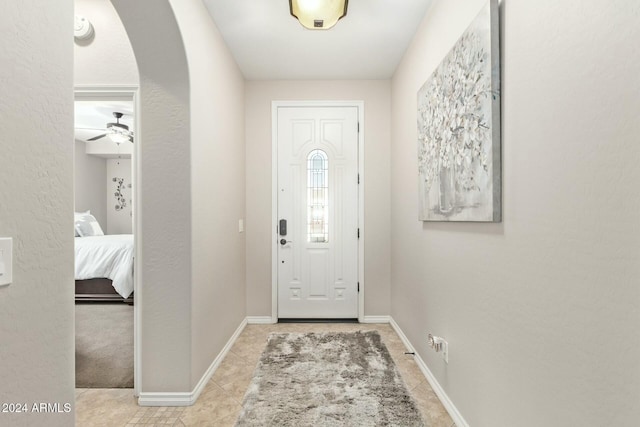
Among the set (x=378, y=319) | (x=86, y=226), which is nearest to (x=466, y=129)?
(x=378, y=319)

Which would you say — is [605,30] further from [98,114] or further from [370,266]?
[98,114]

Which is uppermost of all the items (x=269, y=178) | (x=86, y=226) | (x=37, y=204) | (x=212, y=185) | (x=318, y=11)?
(x=318, y=11)

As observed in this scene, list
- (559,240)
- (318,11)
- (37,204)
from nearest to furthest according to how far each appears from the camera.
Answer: (37,204), (559,240), (318,11)

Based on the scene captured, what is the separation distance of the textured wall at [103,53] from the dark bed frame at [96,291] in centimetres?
261

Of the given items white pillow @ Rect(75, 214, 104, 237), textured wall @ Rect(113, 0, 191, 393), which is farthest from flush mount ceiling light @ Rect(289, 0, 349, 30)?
white pillow @ Rect(75, 214, 104, 237)

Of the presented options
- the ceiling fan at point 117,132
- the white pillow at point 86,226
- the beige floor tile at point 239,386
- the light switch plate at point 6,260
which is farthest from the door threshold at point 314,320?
the white pillow at point 86,226

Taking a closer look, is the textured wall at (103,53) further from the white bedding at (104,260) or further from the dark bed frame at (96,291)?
the dark bed frame at (96,291)

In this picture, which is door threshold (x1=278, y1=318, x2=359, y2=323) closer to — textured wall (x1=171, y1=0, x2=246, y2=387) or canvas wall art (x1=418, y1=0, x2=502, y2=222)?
textured wall (x1=171, y1=0, x2=246, y2=387)

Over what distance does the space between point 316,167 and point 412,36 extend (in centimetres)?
151

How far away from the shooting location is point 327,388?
7.09ft

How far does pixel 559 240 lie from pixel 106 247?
4364 mm

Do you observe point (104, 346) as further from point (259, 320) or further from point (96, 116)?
point (96, 116)

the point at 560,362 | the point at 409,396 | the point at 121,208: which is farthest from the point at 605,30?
the point at 121,208

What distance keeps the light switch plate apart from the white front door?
9.15ft
